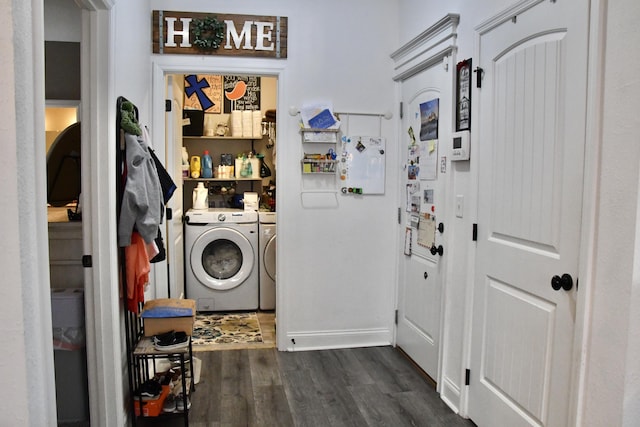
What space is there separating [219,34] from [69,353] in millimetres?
2264

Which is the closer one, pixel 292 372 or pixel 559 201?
pixel 559 201

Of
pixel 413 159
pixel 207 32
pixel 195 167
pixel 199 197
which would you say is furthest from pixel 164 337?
pixel 195 167

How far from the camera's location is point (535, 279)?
219 centimetres

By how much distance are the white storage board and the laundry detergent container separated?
2.05 m

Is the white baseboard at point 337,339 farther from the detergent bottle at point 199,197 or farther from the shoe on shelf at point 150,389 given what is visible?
the detergent bottle at point 199,197

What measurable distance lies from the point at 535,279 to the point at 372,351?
1.87 metres

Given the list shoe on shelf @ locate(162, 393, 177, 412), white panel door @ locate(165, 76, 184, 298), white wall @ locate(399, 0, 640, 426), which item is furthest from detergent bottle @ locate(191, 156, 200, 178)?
white wall @ locate(399, 0, 640, 426)

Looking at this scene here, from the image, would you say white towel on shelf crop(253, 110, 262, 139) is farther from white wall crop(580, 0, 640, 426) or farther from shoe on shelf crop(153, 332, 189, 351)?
white wall crop(580, 0, 640, 426)

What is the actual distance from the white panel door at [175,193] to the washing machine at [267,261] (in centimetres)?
80

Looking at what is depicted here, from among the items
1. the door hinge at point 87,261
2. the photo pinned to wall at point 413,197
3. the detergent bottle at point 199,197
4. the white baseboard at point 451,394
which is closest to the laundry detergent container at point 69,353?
the door hinge at point 87,261

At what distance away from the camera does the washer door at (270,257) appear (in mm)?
4832

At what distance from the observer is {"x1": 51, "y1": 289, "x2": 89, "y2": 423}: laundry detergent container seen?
233 cm

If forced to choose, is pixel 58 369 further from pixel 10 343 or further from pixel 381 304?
pixel 381 304

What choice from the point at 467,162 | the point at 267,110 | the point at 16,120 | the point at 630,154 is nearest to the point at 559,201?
the point at 630,154
